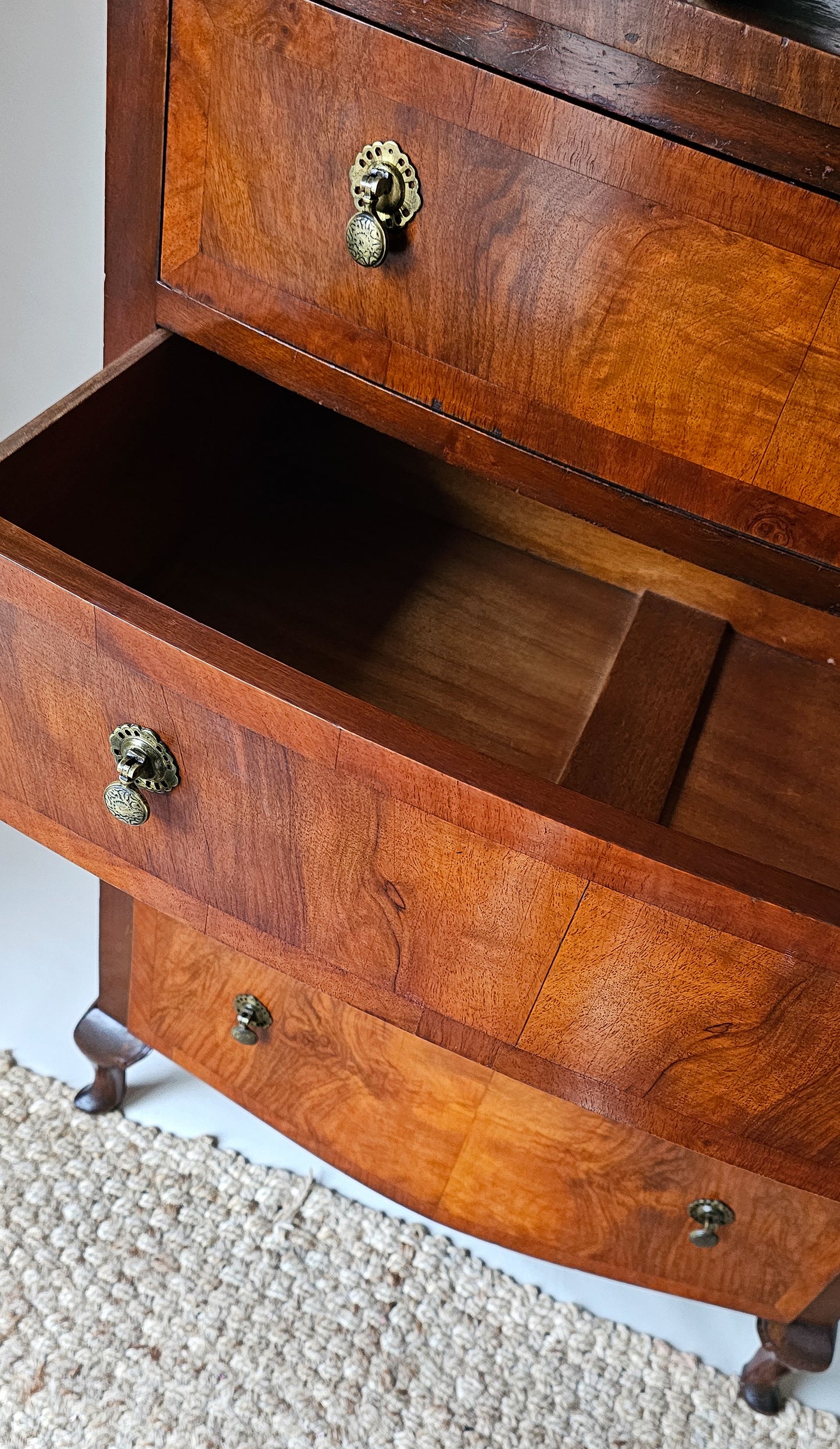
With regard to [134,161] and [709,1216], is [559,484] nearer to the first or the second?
[134,161]

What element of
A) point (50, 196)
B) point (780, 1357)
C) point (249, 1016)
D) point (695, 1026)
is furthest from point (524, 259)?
point (780, 1357)

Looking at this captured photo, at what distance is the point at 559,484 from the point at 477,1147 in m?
0.45

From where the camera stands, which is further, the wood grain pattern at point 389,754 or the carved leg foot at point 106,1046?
the carved leg foot at point 106,1046

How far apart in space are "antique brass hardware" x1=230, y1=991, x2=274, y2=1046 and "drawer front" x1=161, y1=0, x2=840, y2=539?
0.43m

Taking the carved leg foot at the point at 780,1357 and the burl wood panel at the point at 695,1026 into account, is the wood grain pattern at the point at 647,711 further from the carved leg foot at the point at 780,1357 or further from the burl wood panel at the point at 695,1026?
the carved leg foot at the point at 780,1357

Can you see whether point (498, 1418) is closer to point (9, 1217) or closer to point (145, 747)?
point (9, 1217)

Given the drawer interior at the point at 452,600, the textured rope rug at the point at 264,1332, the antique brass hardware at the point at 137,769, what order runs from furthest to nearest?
the textured rope rug at the point at 264,1332 → the drawer interior at the point at 452,600 → the antique brass hardware at the point at 137,769

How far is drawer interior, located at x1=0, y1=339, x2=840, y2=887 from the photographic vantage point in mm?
651

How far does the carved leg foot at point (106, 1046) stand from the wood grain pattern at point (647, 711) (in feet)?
1.65

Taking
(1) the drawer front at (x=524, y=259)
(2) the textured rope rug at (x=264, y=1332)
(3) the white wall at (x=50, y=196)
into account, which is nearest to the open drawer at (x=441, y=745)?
(1) the drawer front at (x=524, y=259)

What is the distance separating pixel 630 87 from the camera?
1.56 feet

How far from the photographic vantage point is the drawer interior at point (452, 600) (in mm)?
651

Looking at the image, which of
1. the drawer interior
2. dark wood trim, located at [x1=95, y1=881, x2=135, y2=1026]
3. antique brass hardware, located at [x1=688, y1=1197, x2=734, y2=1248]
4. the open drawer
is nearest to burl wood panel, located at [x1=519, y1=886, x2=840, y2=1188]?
the open drawer

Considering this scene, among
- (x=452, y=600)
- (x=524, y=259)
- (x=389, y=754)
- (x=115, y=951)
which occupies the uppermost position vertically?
(x=524, y=259)
